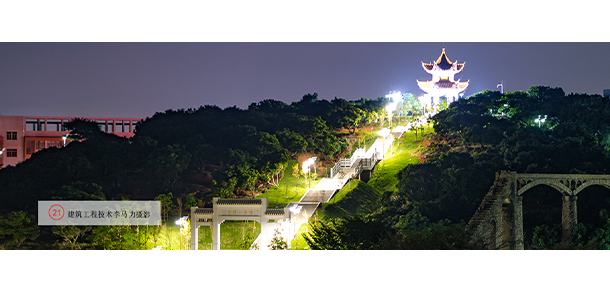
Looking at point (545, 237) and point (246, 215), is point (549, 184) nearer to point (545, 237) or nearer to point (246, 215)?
point (545, 237)

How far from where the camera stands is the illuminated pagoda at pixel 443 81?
97.8 ft

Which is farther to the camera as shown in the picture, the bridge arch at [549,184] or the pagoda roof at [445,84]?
the pagoda roof at [445,84]

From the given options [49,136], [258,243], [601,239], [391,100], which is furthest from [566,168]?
[49,136]

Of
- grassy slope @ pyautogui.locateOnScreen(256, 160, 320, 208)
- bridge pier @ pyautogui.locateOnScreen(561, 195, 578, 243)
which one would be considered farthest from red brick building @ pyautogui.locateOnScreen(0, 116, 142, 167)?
bridge pier @ pyautogui.locateOnScreen(561, 195, 578, 243)

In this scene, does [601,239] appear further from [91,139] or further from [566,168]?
[91,139]

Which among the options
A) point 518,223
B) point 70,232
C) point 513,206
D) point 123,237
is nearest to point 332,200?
point 513,206

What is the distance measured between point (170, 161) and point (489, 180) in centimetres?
1055

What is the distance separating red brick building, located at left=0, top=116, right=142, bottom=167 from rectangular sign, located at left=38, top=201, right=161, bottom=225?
38.3ft

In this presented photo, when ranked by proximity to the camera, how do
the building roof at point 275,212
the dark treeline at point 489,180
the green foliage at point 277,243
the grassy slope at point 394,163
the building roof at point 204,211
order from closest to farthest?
the dark treeline at point 489,180 → the green foliage at point 277,243 → the building roof at point 275,212 → the building roof at point 204,211 → the grassy slope at point 394,163

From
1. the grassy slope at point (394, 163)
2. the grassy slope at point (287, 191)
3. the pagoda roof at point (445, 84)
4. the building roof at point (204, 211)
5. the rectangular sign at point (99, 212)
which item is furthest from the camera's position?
the pagoda roof at point (445, 84)

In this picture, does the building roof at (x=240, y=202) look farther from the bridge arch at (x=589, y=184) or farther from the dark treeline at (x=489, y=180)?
the bridge arch at (x=589, y=184)

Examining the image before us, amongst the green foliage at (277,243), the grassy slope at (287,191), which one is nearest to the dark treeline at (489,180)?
the green foliage at (277,243)

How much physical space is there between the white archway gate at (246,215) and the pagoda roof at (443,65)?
60.5 ft

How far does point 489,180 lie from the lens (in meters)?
15.9
